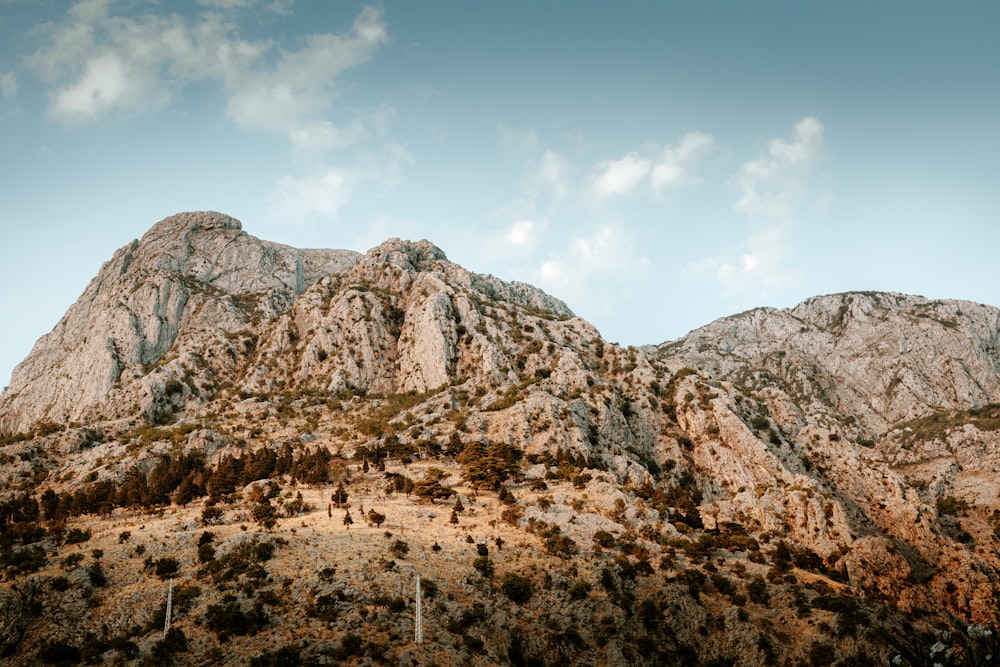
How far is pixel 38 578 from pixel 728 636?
174 ft

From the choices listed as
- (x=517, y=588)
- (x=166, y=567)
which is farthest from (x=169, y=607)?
(x=517, y=588)

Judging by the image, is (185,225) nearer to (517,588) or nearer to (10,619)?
(10,619)

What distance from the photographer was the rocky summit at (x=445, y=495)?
42656 mm

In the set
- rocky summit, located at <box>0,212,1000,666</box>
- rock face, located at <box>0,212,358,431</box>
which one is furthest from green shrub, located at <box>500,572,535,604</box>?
rock face, located at <box>0,212,358,431</box>

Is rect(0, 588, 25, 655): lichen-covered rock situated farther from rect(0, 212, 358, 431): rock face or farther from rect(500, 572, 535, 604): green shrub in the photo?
rect(0, 212, 358, 431): rock face

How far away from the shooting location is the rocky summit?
4266 centimetres

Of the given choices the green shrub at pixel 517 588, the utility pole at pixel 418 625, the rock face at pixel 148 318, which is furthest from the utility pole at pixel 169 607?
the rock face at pixel 148 318

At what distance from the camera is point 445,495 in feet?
229

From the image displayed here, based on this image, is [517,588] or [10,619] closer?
[10,619]

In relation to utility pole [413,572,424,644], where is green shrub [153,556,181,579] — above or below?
above

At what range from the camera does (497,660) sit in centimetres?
4072

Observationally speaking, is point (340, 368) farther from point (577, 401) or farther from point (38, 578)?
point (38, 578)

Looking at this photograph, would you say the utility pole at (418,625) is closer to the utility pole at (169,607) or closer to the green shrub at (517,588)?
the green shrub at (517,588)

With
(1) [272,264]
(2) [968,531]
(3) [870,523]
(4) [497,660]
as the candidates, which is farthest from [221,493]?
(1) [272,264]
